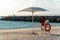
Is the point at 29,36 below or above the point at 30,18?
above

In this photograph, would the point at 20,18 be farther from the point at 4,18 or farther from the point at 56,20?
the point at 56,20

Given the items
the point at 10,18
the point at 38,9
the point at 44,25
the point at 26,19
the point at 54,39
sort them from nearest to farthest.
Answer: the point at 54,39 → the point at 38,9 → the point at 44,25 → the point at 26,19 → the point at 10,18

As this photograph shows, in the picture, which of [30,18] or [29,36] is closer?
[29,36]

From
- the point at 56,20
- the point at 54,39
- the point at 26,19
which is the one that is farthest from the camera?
the point at 26,19

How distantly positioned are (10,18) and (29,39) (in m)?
112

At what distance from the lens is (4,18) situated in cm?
12838

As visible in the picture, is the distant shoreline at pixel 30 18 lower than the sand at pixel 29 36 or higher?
lower

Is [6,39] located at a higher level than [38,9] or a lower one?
lower

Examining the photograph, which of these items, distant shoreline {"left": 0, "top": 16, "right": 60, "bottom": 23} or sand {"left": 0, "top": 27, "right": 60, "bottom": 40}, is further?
distant shoreline {"left": 0, "top": 16, "right": 60, "bottom": 23}

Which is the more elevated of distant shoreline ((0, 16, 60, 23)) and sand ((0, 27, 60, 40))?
sand ((0, 27, 60, 40))

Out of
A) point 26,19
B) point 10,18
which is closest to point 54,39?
point 26,19

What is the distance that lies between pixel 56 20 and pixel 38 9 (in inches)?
3586

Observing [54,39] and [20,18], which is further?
[20,18]

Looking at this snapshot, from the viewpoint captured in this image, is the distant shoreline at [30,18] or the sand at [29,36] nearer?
the sand at [29,36]
